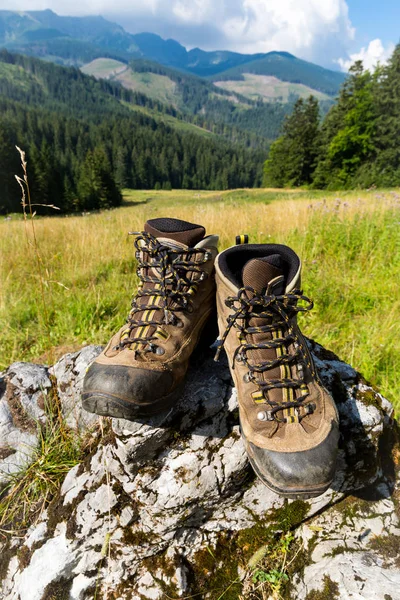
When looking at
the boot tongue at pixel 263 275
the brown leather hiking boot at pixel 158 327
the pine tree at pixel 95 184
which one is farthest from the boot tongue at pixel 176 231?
the pine tree at pixel 95 184

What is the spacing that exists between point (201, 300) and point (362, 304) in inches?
115

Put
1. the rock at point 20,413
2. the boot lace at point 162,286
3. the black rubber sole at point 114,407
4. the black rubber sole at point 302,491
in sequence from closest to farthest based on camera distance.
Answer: the black rubber sole at point 302,491
the black rubber sole at point 114,407
the boot lace at point 162,286
the rock at point 20,413

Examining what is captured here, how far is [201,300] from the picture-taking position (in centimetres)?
218

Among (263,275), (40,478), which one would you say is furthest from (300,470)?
(40,478)

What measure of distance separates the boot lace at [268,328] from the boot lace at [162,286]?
31cm

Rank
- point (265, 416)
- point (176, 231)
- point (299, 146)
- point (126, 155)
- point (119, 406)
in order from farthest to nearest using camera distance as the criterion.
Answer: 1. point (126, 155)
2. point (299, 146)
3. point (176, 231)
4. point (265, 416)
5. point (119, 406)

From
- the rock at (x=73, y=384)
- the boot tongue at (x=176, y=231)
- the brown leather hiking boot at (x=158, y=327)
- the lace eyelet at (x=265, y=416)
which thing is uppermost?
the boot tongue at (x=176, y=231)

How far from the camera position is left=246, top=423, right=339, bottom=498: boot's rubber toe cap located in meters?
1.50

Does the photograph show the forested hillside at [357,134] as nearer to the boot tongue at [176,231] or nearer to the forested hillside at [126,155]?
the boot tongue at [176,231]

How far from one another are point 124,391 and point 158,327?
1.53 feet

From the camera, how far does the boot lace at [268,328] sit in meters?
1.81

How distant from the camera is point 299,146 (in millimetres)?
44938

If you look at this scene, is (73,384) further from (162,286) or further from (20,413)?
(162,286)

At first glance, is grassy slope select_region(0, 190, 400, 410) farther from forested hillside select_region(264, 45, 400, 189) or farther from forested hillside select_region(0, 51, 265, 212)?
forested hillside select_region(0, 51, 265, 212)
